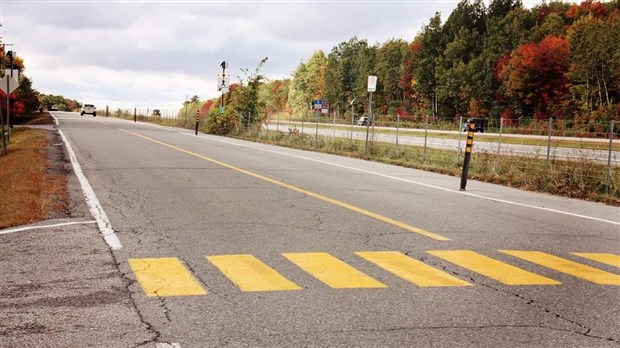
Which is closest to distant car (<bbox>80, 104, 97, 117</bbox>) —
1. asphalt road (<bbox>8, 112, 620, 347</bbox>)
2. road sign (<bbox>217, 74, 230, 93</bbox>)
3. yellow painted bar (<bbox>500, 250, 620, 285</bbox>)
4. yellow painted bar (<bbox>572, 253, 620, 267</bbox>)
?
road sign (<bbox>217, 74, 230, 93</bbox>)

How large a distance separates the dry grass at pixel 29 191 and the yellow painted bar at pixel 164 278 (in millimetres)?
3111

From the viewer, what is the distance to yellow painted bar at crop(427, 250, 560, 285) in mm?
5469

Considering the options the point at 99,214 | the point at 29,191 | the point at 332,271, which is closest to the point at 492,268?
the point at 332,271

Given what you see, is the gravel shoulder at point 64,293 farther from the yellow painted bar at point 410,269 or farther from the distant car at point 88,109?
the distant car at point 88,109

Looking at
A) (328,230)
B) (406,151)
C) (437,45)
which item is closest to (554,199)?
(328,230)

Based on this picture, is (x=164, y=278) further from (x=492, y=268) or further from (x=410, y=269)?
(x=492, y=268)

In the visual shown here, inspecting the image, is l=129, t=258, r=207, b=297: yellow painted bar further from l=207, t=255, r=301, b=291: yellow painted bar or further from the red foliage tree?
the red foliage tree

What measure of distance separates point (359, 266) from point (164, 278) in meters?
1.87

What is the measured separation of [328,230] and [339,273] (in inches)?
82.4

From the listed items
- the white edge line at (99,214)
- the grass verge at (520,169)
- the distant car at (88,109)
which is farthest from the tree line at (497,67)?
the white edge line at (99,214)

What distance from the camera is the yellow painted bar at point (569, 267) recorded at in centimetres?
565

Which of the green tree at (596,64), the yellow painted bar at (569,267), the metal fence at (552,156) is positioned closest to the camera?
the yellow painted bar at (569,267)

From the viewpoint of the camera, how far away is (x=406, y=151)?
22.4 metres

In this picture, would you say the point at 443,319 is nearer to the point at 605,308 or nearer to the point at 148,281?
the point at 605,308
